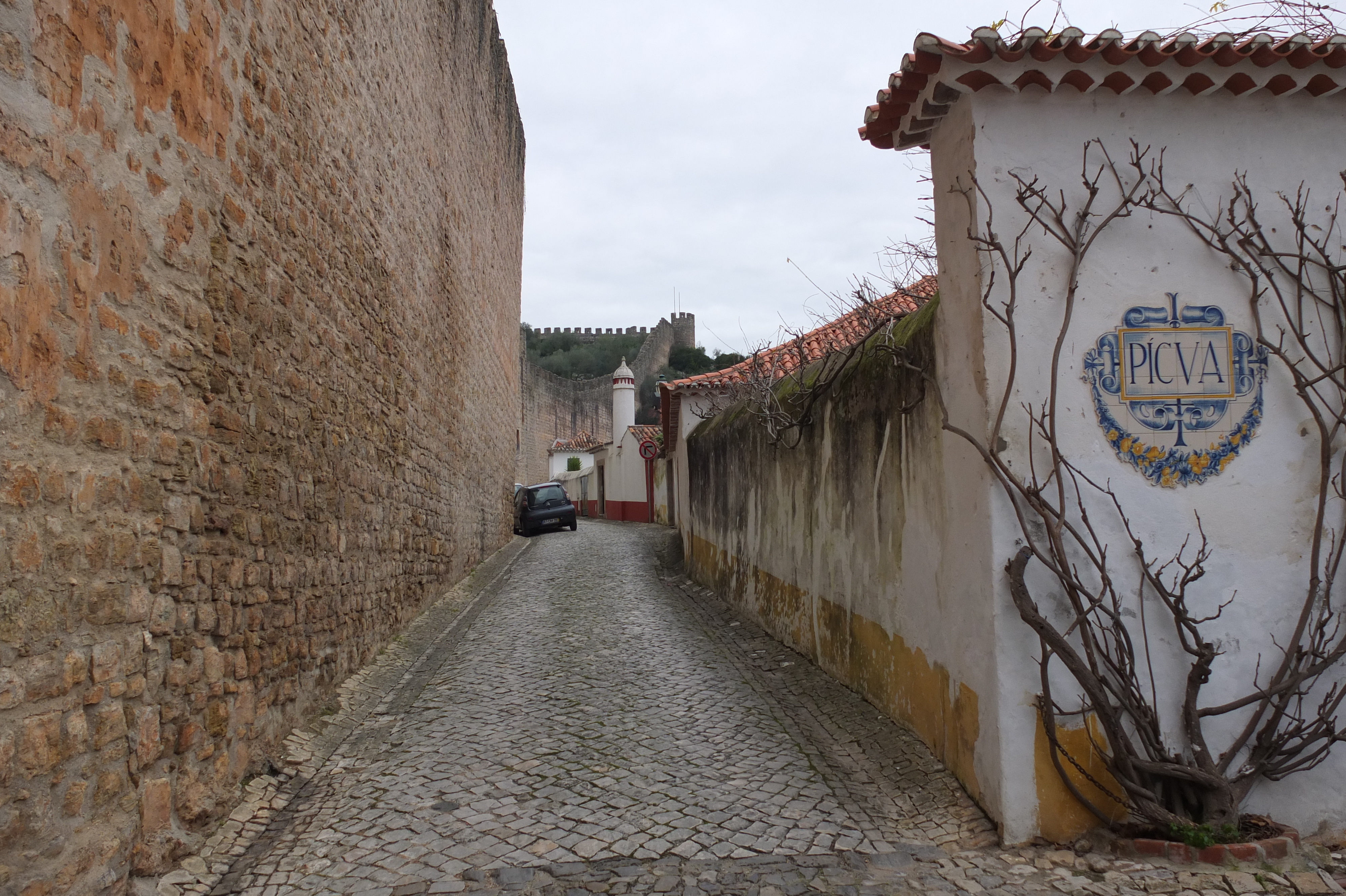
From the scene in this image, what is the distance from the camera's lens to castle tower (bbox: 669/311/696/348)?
A: 171 feet

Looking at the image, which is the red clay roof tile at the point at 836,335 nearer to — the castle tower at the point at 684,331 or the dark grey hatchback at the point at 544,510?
the dark grey hatchback at the point at 544,510

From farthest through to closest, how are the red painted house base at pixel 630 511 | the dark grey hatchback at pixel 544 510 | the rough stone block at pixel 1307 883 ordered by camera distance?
the red painted house base at pixel 630 511, the dark grey hatchback at pixel 544 510, the rough stone block at pixel 1307 883

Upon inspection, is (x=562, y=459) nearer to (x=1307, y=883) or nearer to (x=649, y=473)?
(x=649, y=473)

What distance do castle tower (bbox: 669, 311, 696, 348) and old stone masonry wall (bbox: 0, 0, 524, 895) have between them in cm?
4503

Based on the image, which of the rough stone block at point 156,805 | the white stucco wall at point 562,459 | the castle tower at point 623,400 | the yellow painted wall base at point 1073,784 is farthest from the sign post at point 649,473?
the rough stone block at point 156,805

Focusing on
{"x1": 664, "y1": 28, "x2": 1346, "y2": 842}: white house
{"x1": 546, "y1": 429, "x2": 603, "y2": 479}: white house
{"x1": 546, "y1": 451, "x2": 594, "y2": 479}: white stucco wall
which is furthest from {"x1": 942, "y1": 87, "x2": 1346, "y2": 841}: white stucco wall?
{"x1": 546, "y1": 429, "x2": 603, "y2": 479}: white house

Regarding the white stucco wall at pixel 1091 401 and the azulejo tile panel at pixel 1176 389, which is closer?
the white stucco wall at pixel 1091 401

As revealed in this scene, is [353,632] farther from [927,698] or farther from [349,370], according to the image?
[927,698]

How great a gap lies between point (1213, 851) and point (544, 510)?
55.8ft

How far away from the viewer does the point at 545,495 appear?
65.1ft

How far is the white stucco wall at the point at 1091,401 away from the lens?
359 centimetres

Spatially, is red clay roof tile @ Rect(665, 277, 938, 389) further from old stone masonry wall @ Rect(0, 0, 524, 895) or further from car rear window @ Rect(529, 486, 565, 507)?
car rear window @ Rect(529, 486, 565, 507)

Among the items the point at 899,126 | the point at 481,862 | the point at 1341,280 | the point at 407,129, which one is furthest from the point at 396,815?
the point at 407,129

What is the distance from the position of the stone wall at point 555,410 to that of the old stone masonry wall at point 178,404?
1884cm
